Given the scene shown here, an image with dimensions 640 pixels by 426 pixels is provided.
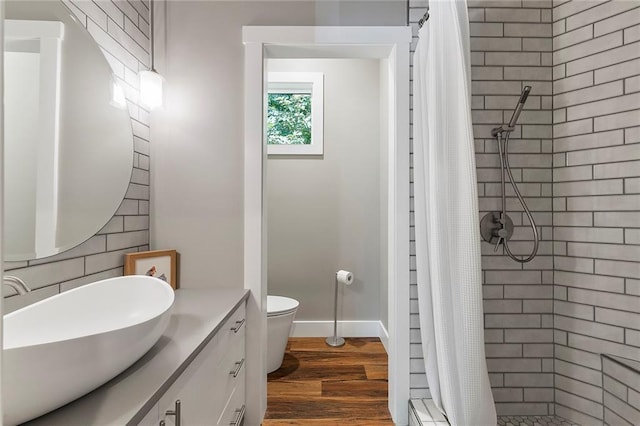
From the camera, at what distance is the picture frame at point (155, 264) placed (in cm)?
148

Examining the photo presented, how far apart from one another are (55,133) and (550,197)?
217 centimetres

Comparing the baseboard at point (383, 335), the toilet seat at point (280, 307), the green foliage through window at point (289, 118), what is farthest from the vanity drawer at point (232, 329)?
the green foliage through window at point (289, 118)

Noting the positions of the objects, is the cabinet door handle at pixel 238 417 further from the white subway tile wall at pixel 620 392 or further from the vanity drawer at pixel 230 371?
the white subway tile wall at pixel 620 392

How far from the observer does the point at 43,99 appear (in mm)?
1021

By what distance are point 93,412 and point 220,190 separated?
1228mm

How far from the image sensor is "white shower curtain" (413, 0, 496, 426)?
1334 millimetres

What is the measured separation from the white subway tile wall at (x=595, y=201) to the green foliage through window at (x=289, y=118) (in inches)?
72.9

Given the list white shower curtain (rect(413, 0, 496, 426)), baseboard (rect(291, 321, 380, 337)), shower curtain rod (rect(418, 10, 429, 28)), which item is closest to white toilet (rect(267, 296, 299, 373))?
baseboard (rect(291, 321, 380, 337))

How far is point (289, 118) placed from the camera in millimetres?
2955

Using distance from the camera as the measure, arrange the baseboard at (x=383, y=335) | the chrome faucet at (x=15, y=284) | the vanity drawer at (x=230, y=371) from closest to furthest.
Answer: the chrome faucet at (x=15, y=284) < the vanity drawer at (x=230, y=371) < the baseboard at (x=383, y=335)

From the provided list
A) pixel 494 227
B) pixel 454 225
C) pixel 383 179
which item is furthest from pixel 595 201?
pixel 383 179

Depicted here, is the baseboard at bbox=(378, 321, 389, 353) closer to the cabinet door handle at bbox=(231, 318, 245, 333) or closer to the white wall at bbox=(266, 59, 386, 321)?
the white wall at bbox=(266, 59, 386, 321)

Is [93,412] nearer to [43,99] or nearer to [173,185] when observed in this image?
[43,99]

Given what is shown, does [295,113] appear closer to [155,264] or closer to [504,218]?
[155,264]
